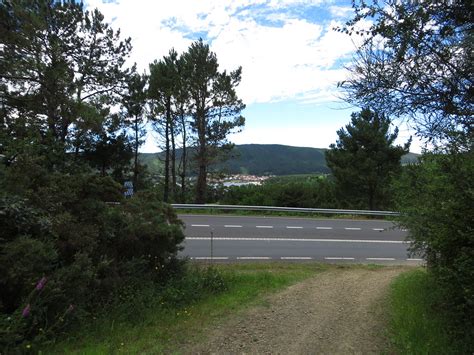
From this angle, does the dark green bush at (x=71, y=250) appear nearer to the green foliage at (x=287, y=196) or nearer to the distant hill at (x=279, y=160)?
the green foliage at (x=287, y=196)

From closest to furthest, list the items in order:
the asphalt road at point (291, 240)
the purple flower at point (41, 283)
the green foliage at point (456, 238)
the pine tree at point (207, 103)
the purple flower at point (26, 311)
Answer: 1. the purple flower at point (26, 311)
2. the green foliage at point (456, 238)
3. the purple flower at point (41, 283)
4. the asphalt road at point (291, 240)
5. the pine tree at point (207, 103)

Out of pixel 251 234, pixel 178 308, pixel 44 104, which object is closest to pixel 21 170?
pixel 178 308

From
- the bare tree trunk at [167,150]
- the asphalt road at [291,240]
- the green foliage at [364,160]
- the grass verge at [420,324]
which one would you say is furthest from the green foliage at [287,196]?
the grass verge at [420,324]

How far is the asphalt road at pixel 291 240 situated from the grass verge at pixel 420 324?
163 inches

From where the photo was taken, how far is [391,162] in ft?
95.5

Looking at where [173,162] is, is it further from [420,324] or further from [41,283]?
[420,324]

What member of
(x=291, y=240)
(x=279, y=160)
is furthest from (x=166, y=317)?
(x=279, y=160)

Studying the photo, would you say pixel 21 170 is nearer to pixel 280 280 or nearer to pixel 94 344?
pixel 94 344

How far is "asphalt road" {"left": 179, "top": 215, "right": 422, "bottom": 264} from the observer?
12.5m

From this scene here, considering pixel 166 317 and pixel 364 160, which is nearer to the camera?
pixel 166 317

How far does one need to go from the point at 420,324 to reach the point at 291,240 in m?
10.0

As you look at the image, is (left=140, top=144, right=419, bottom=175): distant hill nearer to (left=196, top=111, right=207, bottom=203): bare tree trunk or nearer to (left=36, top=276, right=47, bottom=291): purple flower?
(left=196, top=111, right=207, bottom=203): bare tree trunk

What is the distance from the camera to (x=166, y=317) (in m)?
5.29

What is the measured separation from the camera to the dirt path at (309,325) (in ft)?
14.8
